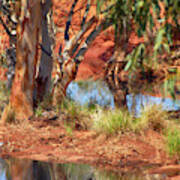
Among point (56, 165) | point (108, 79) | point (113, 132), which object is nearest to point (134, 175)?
point (56, 165)

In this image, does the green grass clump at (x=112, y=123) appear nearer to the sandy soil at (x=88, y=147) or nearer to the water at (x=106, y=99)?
the sandy soil at (x=88, y=147)

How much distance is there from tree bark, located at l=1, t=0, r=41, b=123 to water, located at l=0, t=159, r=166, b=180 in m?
4.03

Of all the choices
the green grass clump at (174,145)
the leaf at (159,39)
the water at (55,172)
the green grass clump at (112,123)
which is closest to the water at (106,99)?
the green grass clump at (112,123)

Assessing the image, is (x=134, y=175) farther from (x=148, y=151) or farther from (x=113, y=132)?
(x=113, y=132)

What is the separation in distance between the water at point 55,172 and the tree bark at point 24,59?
403cm

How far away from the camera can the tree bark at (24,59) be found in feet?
40.0

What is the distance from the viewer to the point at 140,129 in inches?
416

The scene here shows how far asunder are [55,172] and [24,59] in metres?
5.27

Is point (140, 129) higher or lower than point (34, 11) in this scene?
lower

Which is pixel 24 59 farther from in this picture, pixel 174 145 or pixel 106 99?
pixel 174 145

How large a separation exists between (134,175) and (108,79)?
230 inches

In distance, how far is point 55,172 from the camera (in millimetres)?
7652

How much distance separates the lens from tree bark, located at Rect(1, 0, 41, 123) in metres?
12.2

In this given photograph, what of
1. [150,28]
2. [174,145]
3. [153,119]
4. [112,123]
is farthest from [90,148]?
[150,28]
